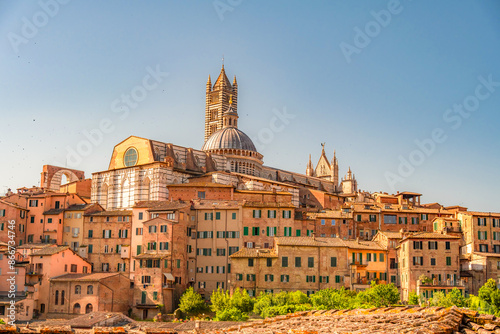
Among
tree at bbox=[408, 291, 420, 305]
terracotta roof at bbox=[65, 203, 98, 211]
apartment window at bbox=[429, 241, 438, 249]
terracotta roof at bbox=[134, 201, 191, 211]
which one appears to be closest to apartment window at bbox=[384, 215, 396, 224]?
apartment window at bbox=[429, 241, 438, 249]

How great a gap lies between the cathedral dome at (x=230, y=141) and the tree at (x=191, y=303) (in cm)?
4037

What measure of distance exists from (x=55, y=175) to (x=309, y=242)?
47209 mm

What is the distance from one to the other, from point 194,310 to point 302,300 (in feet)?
27.0

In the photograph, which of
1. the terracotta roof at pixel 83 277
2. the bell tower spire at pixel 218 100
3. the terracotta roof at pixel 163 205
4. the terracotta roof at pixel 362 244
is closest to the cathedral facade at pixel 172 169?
the terracotta roof at pixel 163 205

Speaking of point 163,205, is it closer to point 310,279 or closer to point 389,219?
point 310,279

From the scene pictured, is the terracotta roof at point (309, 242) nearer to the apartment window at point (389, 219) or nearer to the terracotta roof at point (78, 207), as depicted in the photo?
the apartment window at point (389, 219)

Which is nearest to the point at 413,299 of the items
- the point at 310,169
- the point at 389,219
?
the point at 389,219

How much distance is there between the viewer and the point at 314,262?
4928 cm

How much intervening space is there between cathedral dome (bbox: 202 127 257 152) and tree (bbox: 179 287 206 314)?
4037cm

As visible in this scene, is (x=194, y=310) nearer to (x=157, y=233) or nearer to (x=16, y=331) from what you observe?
(x=157, y=233)

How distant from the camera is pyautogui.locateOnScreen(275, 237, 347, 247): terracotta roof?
49.4 metres

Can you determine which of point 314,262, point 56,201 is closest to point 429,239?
point 314,262

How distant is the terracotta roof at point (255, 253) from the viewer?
161 ft

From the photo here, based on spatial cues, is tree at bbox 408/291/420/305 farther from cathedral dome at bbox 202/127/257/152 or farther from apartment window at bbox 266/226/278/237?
cathedral dome at bbox 202/127/257/152
